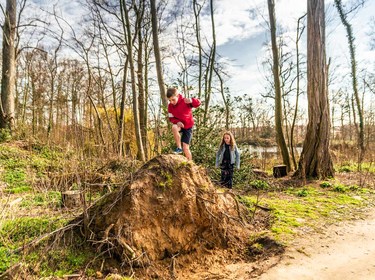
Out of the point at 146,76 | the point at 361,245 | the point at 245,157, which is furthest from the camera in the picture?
the point at 146,76

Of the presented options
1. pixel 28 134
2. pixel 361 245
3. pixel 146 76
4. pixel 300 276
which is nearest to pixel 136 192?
pixel 300 276

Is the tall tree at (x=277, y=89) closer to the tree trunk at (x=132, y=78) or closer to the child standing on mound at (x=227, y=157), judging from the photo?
the child standing on mound at (x=227, y=157)

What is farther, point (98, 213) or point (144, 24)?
point (144, 24)

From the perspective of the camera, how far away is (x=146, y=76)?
16.4 metres

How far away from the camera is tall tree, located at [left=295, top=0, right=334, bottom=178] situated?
9.73 meters

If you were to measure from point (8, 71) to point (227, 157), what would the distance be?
383 inches

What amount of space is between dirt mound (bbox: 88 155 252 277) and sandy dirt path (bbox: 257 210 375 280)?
0.96 m

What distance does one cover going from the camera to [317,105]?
9.90 meters

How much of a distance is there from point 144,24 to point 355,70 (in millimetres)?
14708

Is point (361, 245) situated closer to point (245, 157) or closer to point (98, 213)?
point (98, 213)

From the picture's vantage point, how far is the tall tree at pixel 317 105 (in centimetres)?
973

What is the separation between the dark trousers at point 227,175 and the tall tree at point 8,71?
912cm

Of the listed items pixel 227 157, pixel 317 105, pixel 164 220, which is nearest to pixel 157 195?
pixel 164 220

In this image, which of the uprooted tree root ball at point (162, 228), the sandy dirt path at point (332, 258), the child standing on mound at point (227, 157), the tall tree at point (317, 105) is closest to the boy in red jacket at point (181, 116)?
the uprooted tree root ball at point (162, 228)
